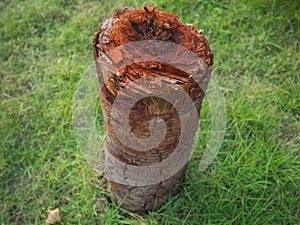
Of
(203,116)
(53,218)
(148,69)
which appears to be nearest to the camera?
(148,69)

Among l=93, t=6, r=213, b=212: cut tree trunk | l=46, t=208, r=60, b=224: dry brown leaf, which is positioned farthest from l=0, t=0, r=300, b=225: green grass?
l=93, t=6, r=213, b=212: cut tree trunk

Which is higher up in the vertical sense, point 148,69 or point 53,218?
point 148,69

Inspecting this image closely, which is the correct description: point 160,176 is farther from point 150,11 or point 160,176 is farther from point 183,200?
point 150,11

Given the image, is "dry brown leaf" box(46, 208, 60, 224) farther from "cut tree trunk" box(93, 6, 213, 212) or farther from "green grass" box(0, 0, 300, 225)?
"cut tree trunk" box(93, 6, 213, 212)

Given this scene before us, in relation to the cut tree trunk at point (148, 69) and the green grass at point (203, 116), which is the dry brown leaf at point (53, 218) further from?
the cut tree trunk at point (148, 69)

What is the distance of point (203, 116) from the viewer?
2773mm

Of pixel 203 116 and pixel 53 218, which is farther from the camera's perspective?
pixel 203 116

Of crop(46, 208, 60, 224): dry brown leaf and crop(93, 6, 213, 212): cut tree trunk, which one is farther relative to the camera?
crop(46, 208, 60, 224): dry brown leaf

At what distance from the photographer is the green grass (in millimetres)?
2408

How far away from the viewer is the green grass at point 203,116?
241 centimetres

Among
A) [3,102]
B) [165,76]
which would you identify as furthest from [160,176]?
[3,102]

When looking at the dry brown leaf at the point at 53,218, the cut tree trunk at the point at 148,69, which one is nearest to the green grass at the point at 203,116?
the dry brown leaf at the point at 53,218

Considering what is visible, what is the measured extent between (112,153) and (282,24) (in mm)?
2025

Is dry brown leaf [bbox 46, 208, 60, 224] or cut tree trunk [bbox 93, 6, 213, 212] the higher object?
cut tree trunk [bbox 93, 6, 213, 212]
